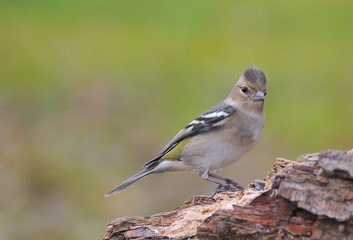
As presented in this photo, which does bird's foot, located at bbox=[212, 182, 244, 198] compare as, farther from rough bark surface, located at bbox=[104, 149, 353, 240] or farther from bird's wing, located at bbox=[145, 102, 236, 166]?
rough bark surface, located at bbox=[104, 149, 353, 240]

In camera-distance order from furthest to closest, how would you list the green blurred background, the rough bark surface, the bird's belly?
1. the green blurred background
2. the bird's belly
3. the rough bark surface

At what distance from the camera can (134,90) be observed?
2530cm

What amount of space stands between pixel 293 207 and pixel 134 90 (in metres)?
16.6

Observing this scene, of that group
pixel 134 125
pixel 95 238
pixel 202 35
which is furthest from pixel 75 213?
pixel 202 35

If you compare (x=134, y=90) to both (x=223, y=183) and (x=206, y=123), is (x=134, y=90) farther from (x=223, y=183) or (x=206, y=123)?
(x=223, y=183)

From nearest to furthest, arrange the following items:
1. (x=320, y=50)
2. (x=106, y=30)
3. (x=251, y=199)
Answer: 1. (x=251, y=199)
2. (x=320, y=50)
3. (x=106, y=30)

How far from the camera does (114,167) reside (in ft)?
67.7

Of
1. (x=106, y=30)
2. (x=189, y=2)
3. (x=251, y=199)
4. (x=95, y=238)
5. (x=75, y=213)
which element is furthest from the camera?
(x=189, y=2)

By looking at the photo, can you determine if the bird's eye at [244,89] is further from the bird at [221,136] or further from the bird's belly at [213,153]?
the bird's belly at [213,153]

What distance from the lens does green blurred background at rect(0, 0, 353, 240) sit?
1944cm

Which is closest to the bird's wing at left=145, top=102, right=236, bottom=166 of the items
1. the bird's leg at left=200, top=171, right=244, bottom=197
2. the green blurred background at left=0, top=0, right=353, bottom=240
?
the bird's leg at left=200, top=171, right=244, bottom=197

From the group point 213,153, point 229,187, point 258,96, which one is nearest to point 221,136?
point 213,153

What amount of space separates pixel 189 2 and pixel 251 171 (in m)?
12.8

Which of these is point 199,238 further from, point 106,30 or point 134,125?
point 106,30
